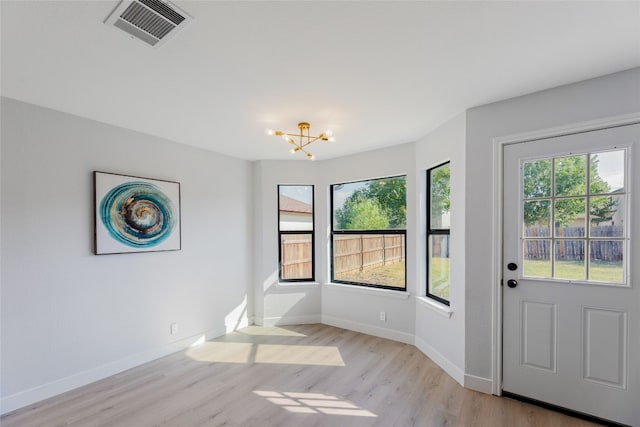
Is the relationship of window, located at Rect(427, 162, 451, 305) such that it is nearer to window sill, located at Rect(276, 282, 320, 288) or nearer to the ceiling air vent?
window sill, located at Rect(276, 282, 320, 288)

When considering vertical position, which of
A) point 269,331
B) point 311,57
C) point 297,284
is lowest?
point 269,331

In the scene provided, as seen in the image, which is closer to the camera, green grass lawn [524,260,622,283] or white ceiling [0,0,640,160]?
white ceiling [0,0,640,160]

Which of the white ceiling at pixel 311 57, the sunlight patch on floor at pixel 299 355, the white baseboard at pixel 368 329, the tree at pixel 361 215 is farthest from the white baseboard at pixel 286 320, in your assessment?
the white ceiling at pixel 311 57

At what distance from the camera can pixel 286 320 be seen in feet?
14.5

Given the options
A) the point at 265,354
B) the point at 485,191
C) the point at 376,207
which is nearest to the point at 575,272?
the point at 485,191

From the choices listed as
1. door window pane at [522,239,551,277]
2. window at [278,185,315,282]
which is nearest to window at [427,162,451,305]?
door window pane at [522,239,551,277]

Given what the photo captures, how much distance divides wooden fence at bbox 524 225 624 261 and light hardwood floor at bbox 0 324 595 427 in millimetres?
1185

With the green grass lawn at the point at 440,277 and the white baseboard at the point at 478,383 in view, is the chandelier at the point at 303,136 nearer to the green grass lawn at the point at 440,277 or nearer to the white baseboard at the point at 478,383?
the green grass lawn at the point at 440,277

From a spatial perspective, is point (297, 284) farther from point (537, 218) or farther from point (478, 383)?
point (537, 218)

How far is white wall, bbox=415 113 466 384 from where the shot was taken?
2.73m

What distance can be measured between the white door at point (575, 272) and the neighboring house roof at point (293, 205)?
107 inches

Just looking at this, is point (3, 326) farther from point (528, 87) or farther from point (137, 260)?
point (528, 87)

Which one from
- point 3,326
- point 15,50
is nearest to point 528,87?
point 15,50

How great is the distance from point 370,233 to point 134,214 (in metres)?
2.84
